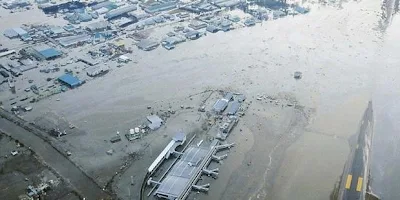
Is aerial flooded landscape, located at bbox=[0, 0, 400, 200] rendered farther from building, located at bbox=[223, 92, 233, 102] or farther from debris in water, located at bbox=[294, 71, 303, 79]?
building, located at bbox=[223, 92, 233, 102]

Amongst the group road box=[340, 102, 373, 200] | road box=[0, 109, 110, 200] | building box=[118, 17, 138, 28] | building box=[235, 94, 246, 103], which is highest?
building box=[118, 17, 138, 28]

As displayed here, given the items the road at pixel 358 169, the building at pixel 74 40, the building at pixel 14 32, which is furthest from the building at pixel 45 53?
the road at pixel 358 169

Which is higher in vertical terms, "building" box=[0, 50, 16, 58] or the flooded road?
"building" box=[0, 50, 16, 58]

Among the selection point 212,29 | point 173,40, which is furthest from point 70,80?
point 212,29

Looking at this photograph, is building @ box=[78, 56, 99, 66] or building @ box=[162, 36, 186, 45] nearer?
building @ box=[78, 56, 99, 66]

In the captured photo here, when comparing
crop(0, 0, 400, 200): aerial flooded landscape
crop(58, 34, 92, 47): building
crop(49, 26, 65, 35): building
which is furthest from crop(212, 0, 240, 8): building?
crop(49, 26, 65, 35): building

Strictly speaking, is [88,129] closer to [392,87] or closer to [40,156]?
[40,156]

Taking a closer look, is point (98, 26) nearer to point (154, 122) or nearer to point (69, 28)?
point (69, 28)
